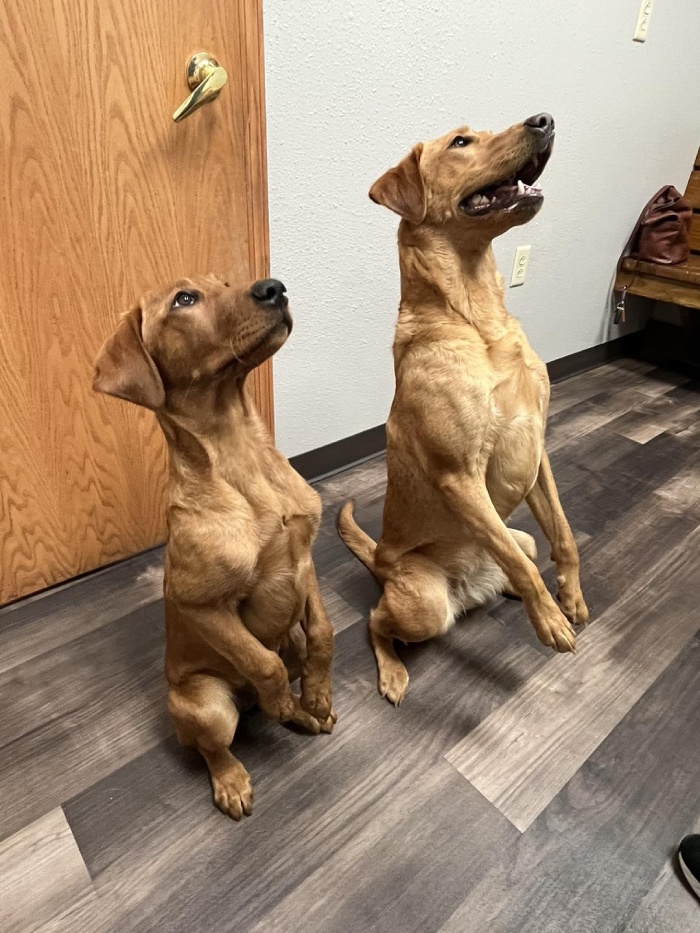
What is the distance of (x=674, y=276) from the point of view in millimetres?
3369

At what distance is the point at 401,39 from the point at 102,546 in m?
2.11

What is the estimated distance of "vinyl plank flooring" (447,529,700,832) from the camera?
1453 millimetres

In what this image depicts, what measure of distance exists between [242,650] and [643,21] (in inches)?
140

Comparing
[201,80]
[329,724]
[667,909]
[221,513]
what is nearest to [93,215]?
[201,80]

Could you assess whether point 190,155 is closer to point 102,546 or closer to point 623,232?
point 102,546

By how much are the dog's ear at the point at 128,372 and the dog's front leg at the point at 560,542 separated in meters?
1.07

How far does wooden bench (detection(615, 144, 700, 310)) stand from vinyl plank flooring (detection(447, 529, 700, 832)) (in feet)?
6.58

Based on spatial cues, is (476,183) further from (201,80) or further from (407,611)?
(407,611)

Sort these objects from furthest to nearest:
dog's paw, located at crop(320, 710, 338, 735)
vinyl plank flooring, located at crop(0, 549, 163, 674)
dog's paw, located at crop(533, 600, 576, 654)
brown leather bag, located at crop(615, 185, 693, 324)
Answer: brown leather bag, located at crop(615, 185, 693, 324)
vinyl plank flooring, located at crop(0, 549, 163, 674)
dog's paw, located at crop(320, 710, 338, 735)
dog's paw, located at crop(533, 600, 576, 654)

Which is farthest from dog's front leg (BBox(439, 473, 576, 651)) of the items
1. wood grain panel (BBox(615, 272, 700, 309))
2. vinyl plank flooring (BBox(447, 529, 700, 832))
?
wood grain panel (BBox(615, 272, 700, 309))

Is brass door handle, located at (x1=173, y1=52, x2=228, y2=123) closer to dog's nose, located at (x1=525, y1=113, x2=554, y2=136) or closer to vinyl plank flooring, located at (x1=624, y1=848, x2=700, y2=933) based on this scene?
dog's nose, located at (x1=525, y1=113, x2=554, y2=136)

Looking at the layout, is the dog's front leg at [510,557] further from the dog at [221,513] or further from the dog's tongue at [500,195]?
the dog's tongue at [500,195]

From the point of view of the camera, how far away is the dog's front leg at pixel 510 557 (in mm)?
1431

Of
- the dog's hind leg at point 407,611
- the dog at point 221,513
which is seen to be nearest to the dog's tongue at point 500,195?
the dog at point 221,513
